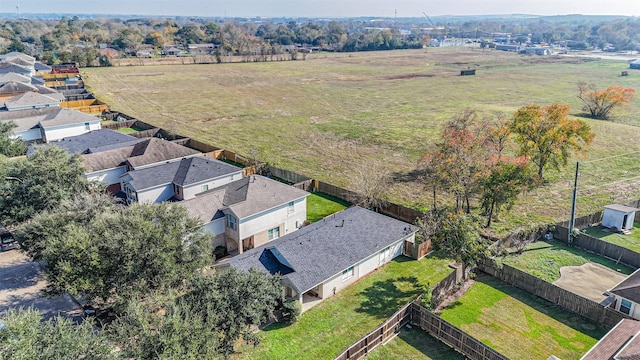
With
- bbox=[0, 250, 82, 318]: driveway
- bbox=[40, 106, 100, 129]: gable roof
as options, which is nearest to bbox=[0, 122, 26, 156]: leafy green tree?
bbox=[40, 106, 100, 129]: gable roof

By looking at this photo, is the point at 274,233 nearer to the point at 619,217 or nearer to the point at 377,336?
the point at 377,336

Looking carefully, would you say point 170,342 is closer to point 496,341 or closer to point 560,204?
point 496,341

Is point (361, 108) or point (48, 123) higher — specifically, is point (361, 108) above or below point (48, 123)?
below

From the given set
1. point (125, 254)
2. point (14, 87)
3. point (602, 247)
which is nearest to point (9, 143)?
point (14, 87)

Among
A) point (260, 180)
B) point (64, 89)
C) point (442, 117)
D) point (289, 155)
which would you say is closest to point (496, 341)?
point (260, 180)

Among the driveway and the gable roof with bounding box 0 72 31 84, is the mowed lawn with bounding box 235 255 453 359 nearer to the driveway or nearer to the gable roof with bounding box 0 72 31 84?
the driveway

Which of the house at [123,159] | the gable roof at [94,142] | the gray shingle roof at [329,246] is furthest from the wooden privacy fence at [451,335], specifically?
the gable roof at [94,142]

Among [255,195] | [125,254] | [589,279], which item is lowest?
[589,279]
